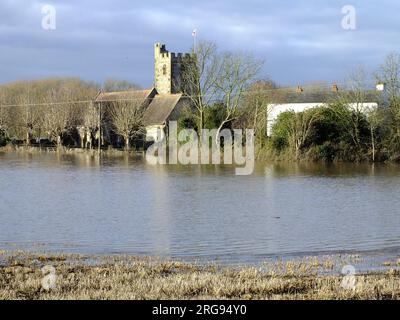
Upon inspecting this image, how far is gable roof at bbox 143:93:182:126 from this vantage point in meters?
67.4

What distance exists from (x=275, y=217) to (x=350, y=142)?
1252 inches

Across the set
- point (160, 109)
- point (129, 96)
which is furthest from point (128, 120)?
point (129, 96)

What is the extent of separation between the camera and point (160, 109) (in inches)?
2731

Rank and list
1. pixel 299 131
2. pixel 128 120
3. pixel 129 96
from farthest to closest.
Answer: pixel 129 96
pixel 128 120
pixel 299 131

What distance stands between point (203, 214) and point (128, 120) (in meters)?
46.6

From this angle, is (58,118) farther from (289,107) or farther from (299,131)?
(299,131)

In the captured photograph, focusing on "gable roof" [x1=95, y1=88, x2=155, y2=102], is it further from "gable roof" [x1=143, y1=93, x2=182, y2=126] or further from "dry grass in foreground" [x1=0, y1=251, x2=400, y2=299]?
"dry grass in foreground" [x1=0, y1=251, x2=400, y2=299]

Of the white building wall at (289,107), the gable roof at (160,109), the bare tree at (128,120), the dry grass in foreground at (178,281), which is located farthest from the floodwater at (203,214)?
the gable roof at (160,109)

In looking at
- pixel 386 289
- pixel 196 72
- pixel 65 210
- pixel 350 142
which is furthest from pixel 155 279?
pixel 196 72

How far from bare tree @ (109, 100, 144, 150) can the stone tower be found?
1239 cm

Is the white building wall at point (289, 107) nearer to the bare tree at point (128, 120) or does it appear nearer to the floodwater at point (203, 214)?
the floodwater at point (203, 214)

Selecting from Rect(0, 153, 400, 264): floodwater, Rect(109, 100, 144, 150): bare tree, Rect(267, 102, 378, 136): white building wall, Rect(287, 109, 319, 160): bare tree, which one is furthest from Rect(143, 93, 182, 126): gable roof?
Rect(0, 153, 400, 264): floodwater

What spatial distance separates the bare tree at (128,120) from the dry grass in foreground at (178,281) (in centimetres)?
5327
